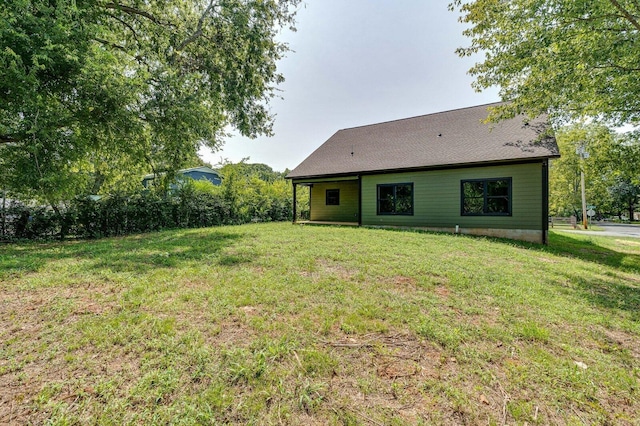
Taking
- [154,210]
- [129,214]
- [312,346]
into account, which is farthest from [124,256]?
[154,210]

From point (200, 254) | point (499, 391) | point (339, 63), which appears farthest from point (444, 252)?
point (339, 63)

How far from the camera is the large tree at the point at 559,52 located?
577 cm

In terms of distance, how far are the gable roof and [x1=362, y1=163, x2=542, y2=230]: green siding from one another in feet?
1.65

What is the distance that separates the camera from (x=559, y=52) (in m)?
6.10

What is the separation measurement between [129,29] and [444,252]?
564 inches

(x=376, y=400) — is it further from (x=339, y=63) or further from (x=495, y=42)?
(x=339, y=63)

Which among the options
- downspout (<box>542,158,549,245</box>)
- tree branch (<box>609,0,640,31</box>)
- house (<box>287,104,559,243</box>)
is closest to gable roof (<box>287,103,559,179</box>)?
house (<box>287,104,559,243</box>)

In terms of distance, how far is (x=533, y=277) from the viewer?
4.94 metres

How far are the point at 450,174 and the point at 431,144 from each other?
2244 millimetres

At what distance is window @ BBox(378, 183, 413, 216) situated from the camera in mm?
12039

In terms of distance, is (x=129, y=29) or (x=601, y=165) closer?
(x=601, y=165)

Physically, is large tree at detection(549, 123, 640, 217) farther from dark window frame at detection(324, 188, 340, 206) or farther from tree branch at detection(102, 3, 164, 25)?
tree branch at detection(102, 3, 164, 25)

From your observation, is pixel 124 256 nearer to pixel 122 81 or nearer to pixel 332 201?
pixel 122 81

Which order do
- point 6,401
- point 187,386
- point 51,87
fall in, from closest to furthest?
point 6,401 → point 187,386 → point 51,87
